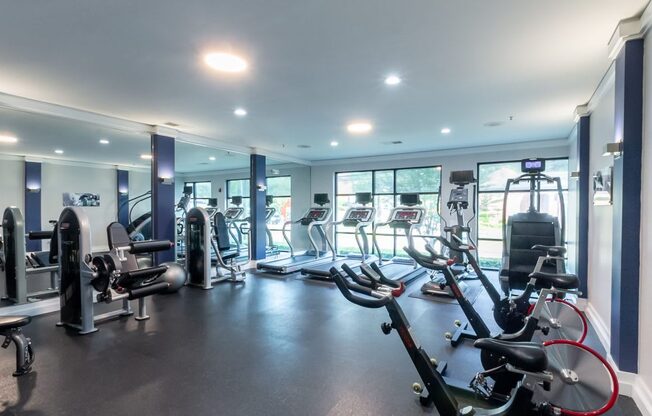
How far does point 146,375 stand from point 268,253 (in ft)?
21.0

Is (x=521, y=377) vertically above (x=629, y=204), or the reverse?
(x=629, y=204)

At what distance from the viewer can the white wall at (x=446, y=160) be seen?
6.96 metres

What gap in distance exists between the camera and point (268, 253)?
925 centimetres

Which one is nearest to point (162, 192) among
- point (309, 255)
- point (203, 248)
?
point (203, 248)

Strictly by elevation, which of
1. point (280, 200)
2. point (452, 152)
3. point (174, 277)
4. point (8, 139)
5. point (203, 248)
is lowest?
point (174, 277)

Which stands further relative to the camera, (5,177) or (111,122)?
(5,177)

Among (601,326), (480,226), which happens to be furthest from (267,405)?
(480,226)

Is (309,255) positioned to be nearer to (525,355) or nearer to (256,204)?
(256,204)

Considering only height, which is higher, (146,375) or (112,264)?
(112,264)

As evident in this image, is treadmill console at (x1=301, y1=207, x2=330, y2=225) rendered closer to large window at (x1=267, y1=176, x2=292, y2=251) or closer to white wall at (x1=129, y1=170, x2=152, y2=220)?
large window at (x1=267, y1=176, x2=292, y2=251)

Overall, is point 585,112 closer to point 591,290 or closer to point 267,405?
point 591,290

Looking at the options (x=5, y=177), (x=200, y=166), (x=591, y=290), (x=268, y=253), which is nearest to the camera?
(x=591, y=290)

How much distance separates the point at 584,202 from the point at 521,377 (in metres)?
3.48

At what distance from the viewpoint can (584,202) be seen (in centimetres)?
446
